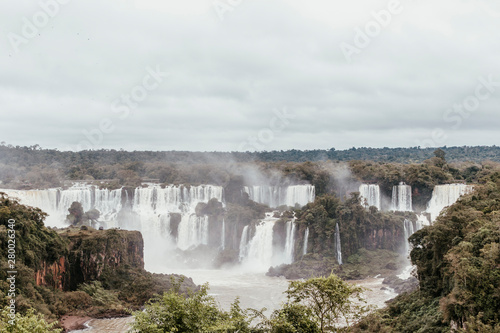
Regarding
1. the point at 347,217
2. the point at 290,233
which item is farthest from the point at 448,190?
the point at 290,233

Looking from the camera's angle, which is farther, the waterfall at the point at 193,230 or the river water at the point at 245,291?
the waterfall at the point at 193,230

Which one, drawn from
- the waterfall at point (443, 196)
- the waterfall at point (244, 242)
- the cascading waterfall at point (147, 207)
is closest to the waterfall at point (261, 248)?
the waterfall at point (244, 242)

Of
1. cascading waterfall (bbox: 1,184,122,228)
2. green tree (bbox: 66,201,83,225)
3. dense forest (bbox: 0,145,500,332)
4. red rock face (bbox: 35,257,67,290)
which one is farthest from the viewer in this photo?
cascading waterfall (bbox: 1,184,122,228)

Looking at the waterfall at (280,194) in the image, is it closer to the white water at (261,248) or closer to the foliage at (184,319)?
the white water at (261,248)

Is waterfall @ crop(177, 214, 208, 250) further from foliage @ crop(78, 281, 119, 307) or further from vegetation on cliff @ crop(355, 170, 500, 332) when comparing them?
vegetation on cliff @ crop(355, 170, 500, 332)

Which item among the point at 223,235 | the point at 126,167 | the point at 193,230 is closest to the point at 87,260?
the point at 223,235

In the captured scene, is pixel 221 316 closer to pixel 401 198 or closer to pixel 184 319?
pixel 184 319

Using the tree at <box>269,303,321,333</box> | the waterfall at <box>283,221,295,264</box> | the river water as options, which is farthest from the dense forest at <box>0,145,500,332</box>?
the river water
